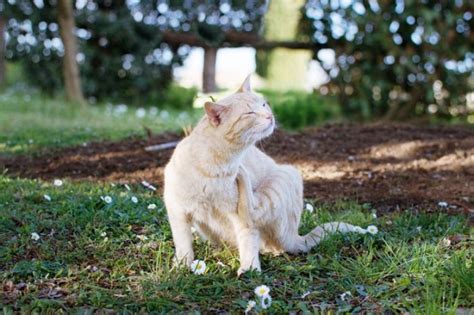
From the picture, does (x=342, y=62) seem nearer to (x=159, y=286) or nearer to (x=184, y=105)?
(x=184, y=105)

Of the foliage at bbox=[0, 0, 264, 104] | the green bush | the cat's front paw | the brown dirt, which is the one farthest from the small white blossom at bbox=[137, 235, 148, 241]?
the foliage at bbox=[0, 0, 264, 104]

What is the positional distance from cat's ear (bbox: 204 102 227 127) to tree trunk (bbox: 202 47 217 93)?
8.72m

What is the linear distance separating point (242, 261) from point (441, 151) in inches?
148

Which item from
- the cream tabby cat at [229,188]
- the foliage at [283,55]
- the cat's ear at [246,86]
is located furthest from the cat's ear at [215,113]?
→ the foliage at [283,55]

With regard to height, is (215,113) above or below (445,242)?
above

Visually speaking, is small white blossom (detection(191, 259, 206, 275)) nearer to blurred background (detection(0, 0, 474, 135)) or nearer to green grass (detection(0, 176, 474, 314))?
green grass (detection(0, 176, 474, 314))

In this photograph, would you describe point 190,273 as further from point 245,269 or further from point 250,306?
point 250,306

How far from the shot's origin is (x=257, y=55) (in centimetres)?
1216

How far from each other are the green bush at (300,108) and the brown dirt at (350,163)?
2179 millimetres

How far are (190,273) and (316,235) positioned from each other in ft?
2.72

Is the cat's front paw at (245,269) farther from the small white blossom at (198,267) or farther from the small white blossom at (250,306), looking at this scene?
the small white blossom at (250,306)

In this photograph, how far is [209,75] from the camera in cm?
1158

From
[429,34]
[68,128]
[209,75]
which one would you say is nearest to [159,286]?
[68,128]

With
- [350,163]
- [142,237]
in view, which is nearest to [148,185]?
[142,237]
